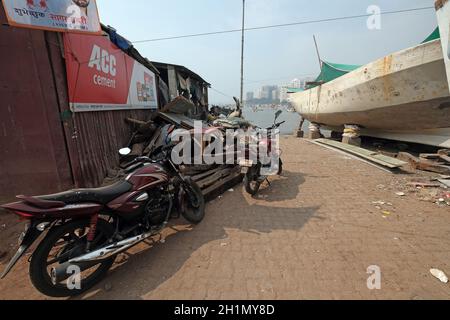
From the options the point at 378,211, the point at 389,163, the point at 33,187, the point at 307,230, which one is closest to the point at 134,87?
the point at 33,187

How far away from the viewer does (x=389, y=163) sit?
602cm

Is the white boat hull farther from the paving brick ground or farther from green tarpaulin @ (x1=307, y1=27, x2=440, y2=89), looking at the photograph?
the paving brick ground

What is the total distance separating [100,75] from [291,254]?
4.92 metres

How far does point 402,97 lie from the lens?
6.69 m

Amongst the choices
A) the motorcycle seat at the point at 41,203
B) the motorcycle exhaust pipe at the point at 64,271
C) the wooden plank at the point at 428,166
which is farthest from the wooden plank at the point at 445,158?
the motorcycle seat at the point at 41,203

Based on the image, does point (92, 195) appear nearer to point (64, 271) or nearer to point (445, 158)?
point (64, 271)

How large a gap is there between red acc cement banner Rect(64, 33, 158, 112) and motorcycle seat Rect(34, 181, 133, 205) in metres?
2.38

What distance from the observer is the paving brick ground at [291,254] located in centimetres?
221

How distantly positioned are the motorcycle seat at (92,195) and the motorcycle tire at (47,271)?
0.72 ft

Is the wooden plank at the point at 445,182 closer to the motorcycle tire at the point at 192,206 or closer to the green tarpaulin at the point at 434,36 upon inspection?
the green tarpaulin at the point at 434,36

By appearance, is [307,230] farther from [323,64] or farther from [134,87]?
[323,64]

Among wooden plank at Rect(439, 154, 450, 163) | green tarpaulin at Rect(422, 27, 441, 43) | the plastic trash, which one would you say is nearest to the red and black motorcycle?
the plastic trash

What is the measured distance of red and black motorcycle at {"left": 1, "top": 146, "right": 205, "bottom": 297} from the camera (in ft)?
6.32
